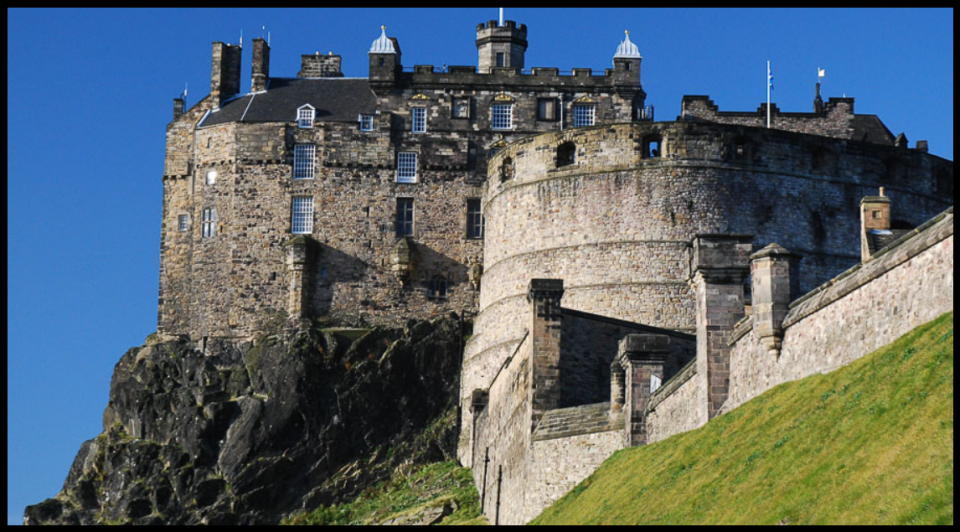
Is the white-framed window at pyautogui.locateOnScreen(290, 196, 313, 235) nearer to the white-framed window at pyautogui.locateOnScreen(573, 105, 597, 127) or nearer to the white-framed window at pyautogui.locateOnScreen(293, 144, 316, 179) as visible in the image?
the white-framed window at pyautogui.locateOnScreen(293, 144, 316, 179)

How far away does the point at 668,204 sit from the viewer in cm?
5634

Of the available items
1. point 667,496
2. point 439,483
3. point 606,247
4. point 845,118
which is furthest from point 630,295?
point 667,496

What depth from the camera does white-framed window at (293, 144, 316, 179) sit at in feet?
218

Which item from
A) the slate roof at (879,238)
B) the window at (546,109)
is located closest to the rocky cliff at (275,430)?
the window at (546,109)

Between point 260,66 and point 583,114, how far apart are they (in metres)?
13.9

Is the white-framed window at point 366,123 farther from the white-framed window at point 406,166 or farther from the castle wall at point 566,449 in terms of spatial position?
the castle wall at point 566,449

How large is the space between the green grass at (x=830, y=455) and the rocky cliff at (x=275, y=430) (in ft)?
93.9

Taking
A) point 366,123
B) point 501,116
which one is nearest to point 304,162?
point 366,123

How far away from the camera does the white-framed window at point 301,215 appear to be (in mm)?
65938

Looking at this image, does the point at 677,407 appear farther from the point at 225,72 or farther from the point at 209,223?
the point at 225,72

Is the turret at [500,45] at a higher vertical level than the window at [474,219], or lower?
higher

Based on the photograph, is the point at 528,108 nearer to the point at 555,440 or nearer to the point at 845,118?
the point at 845,118

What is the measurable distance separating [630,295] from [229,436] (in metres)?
16.2

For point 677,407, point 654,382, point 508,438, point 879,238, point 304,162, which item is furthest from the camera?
point 304,162
